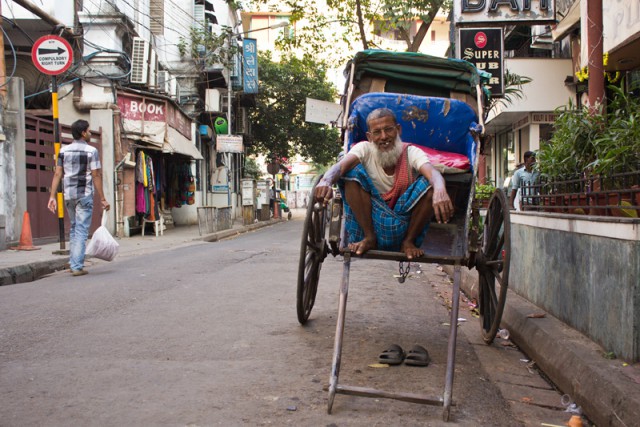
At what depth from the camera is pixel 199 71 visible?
80.3 feet

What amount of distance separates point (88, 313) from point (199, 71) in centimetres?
2042

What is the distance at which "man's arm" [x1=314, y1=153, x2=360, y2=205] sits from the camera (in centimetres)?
362

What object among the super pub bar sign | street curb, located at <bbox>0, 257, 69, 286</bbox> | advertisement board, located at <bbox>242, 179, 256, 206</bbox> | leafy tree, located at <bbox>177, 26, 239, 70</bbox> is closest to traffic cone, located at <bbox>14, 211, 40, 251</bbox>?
street curb, located at <bbox>0, 257, 69, 286</bbox>

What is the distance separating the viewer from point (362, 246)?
3.77m

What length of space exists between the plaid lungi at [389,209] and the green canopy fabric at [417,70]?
2.24 metres

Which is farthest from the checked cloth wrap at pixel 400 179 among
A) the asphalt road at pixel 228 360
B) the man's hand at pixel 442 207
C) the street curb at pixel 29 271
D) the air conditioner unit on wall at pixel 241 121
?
the air conditioner unit on wall at pixel 241 121

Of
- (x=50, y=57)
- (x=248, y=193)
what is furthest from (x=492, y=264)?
(x=248, y=193)

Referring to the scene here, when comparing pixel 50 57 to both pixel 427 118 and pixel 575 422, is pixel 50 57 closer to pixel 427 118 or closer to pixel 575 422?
pixel 427 118

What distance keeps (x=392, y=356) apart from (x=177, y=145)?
15708mm

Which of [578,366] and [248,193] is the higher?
[248,193]

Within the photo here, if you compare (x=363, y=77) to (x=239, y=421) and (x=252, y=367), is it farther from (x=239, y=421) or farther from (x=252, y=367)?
(x=239, y=421)

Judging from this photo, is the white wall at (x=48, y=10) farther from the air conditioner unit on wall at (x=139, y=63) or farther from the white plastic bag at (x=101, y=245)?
the white plastic bag at (x=101, y=245)

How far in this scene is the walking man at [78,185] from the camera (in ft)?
25.8

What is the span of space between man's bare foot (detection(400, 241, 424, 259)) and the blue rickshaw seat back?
1319mm
